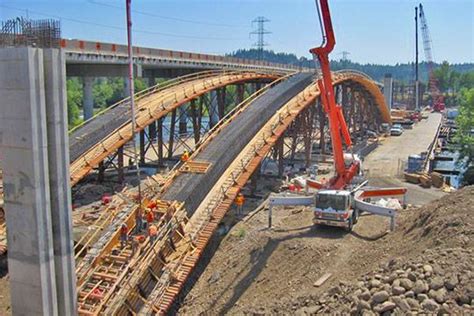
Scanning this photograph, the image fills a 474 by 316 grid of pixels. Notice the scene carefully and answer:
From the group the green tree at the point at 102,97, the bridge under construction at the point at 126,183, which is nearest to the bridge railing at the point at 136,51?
the bridge under construction at the point at 126,183

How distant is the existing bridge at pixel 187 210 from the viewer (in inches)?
723

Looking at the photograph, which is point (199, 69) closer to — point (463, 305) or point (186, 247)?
point (186, 247)

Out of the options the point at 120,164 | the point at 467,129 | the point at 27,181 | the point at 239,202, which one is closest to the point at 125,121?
the point at 120,164

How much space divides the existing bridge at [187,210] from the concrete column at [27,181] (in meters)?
2.30

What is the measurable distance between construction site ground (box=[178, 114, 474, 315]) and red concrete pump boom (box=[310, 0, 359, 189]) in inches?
105

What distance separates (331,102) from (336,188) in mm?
4623

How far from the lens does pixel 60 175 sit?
14836 millimetres

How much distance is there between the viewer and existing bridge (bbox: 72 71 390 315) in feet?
60.2

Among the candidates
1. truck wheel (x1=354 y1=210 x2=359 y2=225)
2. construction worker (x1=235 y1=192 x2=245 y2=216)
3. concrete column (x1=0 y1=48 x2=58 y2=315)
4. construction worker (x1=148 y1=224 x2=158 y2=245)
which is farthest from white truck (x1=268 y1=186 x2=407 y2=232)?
concrete column (x1=0 y1=48 x2=58 y2=315)

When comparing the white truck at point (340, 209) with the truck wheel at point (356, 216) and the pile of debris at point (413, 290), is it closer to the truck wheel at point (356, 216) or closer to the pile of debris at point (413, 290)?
the truck wheel at point (356, 216)

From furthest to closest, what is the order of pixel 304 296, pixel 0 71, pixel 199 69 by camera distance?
pixel 199 69 → pixel 304 296 → pixel 0 71

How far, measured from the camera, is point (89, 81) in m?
52.0

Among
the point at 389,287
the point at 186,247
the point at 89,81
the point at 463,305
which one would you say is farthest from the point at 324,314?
the point at 89,81

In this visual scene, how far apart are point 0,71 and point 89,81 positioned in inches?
1548
